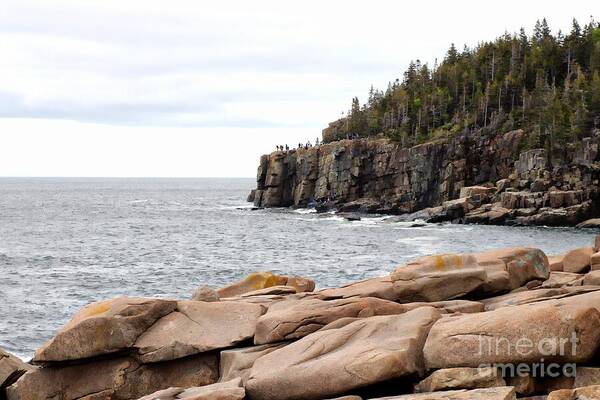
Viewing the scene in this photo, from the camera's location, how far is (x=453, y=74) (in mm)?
178375

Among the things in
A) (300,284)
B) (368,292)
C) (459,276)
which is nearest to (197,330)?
(368,292)

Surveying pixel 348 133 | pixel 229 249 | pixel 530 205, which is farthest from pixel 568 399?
pixel 348 133

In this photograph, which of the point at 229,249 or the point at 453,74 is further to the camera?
the point at 453,74

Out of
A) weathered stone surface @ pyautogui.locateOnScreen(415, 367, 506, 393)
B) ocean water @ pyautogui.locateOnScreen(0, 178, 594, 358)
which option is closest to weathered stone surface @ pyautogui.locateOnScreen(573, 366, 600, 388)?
weathered stone surface @ pyautogui.locateOnScreen(415, 367, 506, 393)

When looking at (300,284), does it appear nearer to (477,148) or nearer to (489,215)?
(489,215)

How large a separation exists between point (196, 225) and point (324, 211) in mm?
29423

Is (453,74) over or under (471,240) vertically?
over

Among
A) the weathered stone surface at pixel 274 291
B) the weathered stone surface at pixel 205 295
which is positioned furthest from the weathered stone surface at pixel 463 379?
the weathered stone surface at pixel 274 291

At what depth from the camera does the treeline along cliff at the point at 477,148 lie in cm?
10650

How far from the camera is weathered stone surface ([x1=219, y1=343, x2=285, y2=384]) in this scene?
65.9 feet

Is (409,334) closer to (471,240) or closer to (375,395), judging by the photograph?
(375,395)

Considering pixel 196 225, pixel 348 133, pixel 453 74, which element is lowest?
pixel 196 225

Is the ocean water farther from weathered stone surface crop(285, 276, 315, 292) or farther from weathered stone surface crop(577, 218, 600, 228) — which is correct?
weathered stone surface crop(285, 276, 315, 292)

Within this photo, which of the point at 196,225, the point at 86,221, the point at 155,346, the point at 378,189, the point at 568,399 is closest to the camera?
the point at 568,399
